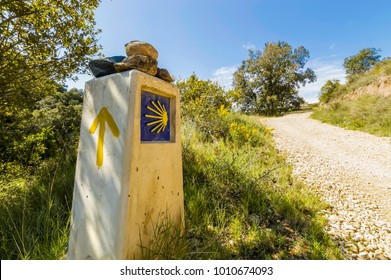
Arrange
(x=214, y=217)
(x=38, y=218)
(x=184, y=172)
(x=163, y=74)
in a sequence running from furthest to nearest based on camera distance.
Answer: (x=184, y=172) < (x=214, y=217) < (x=38, y=218) < (x=163, y=74)

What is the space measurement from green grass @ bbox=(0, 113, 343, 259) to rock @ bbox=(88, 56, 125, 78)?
128 cm

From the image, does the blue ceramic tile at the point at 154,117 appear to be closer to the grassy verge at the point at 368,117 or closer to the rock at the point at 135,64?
the rock at the point at 135,64

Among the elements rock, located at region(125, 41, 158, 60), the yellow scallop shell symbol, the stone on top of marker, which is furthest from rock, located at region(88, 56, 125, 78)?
the yellow scallop shell symbol

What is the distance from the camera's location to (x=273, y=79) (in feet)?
82.7

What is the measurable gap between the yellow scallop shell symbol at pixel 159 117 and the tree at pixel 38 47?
4.56 meters

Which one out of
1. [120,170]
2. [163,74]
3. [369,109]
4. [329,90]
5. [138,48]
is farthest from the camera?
[329,90]

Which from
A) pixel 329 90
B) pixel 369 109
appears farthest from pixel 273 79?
pixel 369 109

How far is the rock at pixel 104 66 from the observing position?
A: 1670 mm

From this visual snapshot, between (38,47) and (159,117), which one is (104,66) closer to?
(159,117)

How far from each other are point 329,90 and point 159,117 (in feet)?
77.2

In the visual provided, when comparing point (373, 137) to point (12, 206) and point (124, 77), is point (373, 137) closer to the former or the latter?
point (124, 77)

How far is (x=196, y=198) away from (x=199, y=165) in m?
0.96

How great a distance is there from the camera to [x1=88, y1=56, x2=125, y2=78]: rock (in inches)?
65.7

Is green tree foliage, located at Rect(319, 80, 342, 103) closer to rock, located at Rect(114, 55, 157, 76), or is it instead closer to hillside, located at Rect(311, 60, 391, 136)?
hillside, located at Rect(311, 60, 391, 136)
